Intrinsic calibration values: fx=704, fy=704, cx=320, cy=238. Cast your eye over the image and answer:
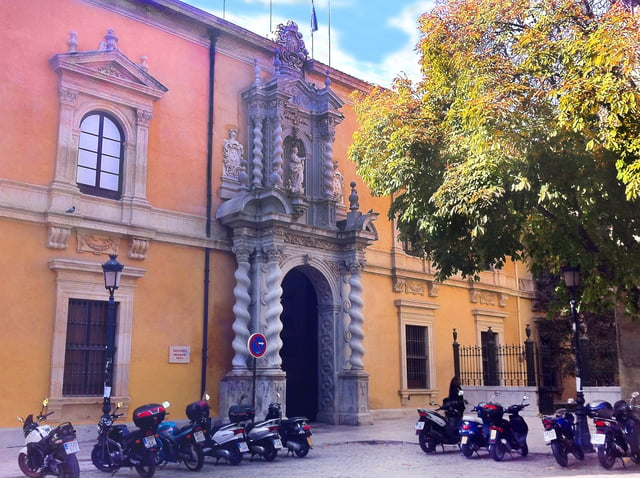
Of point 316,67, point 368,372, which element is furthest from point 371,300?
point 316,67

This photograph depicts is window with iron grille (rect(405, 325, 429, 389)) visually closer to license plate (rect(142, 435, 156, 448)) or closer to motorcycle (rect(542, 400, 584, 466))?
motorcycle (rect(542, 400, 584, 466))

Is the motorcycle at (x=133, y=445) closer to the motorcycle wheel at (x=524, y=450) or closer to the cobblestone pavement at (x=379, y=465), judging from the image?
the cobblestone pavement at (x=379, y=465)

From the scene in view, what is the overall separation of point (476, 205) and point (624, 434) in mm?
4214

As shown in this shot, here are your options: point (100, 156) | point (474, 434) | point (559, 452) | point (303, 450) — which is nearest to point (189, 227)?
point (100, 156)

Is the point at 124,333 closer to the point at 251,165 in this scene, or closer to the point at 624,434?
the point at 251,165

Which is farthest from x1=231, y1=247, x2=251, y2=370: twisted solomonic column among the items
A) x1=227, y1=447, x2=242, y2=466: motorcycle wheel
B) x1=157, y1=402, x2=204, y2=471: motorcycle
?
x1=157, y1=402, x2=204, y2=471: motorcycle

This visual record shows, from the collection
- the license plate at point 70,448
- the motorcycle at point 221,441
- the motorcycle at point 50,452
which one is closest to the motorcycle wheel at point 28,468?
the motorcycle at point 50,452

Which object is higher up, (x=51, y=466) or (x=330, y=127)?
(x=330, y=127)

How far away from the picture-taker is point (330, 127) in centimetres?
1969

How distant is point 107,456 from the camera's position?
10633mm

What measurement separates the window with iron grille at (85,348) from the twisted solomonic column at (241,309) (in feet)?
9.99

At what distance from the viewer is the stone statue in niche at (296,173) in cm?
1869

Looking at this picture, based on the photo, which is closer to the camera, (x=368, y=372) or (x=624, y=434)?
(x=624, y=434)

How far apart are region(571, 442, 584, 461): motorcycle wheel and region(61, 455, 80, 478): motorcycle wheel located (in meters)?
7.39
